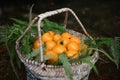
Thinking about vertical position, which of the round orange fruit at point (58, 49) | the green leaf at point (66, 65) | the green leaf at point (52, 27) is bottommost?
the green leaf at point (66, 65)

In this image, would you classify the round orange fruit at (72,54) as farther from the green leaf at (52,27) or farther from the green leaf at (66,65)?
the green leaf at (52,27)

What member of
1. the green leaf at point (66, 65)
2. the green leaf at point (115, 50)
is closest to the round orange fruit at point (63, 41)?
the green leaf at point (66, 65)

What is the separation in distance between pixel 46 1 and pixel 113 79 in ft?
6.58

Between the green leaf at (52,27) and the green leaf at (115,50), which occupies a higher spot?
the green leaf at (52,27)

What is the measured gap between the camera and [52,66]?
5.58 feet

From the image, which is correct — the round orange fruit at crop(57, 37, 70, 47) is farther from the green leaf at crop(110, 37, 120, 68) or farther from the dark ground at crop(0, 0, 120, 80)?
the dark ground at crop(0, 0, 120, 80)

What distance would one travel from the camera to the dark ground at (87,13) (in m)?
3.38

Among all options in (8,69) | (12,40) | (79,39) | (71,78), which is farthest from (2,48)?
(71,78)

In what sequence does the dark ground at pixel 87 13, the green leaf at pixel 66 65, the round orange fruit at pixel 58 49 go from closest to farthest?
the green leaf at pixel 66 65 → the round orange fruit at pixel 58 49 → the dark ground at pixel 87 13

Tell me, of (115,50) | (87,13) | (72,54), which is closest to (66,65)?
(72,54)

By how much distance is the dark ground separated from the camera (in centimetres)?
338

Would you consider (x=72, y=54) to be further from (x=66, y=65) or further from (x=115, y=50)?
(x=115, y=50)

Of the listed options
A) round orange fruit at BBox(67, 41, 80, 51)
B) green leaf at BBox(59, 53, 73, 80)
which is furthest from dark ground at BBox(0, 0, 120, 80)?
green leaf at BBox(59, 53, 73, 80)

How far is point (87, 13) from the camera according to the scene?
3932 mm
